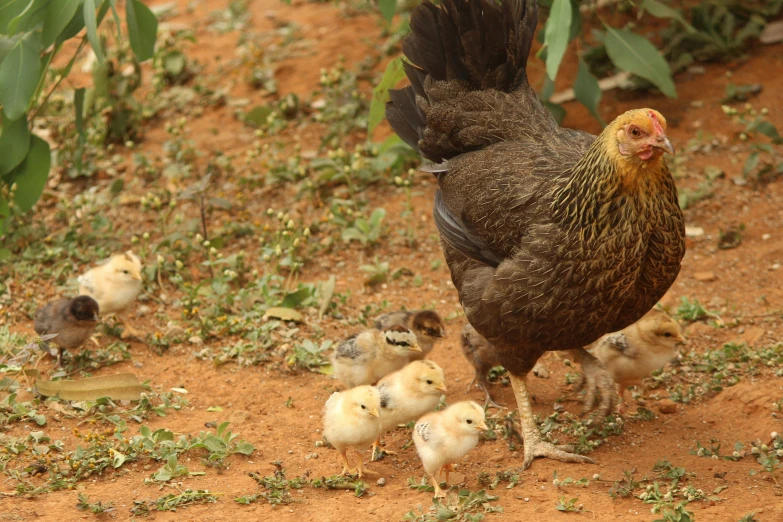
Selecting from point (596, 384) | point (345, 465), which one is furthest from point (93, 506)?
point (596, 384)

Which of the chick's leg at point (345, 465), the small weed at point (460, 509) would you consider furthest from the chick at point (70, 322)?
the small weed at point (460, 509)

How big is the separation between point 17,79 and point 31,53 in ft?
0.61

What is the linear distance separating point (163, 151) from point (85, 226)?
1.30m

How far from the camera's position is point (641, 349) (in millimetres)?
5242

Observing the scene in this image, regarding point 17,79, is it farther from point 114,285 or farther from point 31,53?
point 114,285

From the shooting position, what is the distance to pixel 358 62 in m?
9.38

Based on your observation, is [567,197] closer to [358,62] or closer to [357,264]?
[357,264]

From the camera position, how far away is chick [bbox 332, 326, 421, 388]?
17.7ft

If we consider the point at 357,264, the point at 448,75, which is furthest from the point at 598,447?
the point at 357,264

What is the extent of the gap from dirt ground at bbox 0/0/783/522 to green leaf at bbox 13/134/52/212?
0.69 m

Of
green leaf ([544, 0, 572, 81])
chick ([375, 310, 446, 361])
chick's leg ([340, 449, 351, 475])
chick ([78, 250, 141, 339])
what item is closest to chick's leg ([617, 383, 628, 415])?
chick ([375, 310, 446, 361])

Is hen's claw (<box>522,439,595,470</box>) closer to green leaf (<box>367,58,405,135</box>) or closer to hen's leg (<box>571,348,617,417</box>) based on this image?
hen's leg (<box>571,348,617,417</box>)

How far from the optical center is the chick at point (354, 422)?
4609 millimetres

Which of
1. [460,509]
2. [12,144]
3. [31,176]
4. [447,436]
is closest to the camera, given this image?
[460,509]
